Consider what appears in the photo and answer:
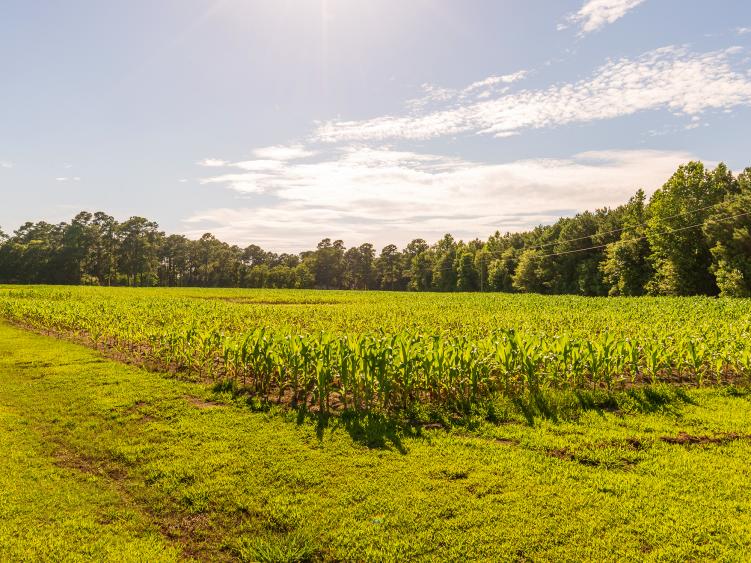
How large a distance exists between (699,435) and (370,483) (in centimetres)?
688

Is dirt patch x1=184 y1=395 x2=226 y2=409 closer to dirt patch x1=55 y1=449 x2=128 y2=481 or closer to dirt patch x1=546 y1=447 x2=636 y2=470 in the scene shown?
dirt patch x1=55 y1=449 x2=128 y2=481

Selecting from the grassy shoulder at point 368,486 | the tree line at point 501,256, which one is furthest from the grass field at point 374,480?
the tree line at point 501,256

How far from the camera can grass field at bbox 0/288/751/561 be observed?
518 cm

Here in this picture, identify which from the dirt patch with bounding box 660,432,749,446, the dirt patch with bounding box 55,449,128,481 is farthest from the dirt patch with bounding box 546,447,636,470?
the dirt patch with bounding box 55,449,128,481

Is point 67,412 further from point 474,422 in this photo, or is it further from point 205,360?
point 474,422

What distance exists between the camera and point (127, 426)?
29.8 feet

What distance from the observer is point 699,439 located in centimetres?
815

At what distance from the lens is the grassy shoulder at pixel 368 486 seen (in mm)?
5160

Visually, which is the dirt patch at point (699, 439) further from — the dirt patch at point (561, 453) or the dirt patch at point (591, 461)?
the dirt patch at point (561, 453)

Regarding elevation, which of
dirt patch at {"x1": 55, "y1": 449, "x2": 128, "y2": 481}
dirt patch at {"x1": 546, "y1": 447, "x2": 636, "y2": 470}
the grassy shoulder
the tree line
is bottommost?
dirt patch at {"x1": 55, "y1": 449, "x2": 128, "y2": 481}

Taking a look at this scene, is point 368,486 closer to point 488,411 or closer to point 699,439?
point 488,411

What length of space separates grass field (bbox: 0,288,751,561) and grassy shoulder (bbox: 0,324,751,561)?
0.03m

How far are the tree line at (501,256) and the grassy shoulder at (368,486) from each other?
50.2 m

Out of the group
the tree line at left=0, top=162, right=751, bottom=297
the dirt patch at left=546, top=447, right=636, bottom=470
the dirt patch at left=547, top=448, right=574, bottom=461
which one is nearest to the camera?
the dirt patch at left=546, top=447, right=636, bottom=470
